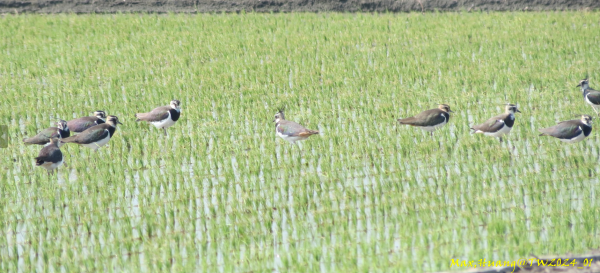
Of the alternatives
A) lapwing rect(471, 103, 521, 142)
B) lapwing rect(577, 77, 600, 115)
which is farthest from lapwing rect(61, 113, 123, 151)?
lapwing rect(577, 77, 600, 115)

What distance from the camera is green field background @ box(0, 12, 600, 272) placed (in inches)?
229

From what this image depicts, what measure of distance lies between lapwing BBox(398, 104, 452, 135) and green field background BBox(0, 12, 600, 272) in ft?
0.55

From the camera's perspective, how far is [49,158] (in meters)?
7.22

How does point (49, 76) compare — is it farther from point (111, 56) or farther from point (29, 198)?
point (29, 198)

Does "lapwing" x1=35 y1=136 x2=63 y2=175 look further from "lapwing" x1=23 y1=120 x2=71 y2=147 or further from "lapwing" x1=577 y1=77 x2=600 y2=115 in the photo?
"lapwing" x1=577 y1=77 x2=600 y2=115

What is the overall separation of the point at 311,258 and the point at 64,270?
1.92 m

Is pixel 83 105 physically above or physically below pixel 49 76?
below

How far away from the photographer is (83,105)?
974 centimetres

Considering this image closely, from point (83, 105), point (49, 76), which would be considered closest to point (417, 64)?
point (83, 105)

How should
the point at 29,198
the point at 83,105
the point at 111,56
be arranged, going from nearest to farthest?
the point at 29,198
the point at 83,105
the point at 111,56

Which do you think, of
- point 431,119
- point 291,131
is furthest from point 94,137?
point 431,119

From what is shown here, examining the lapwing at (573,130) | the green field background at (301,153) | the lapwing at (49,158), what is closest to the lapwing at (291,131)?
the green field background at (301,153)

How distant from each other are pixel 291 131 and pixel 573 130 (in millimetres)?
2959

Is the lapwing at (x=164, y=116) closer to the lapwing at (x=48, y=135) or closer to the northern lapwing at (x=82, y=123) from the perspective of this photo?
the northern lapwing at (x=82, y=123)
